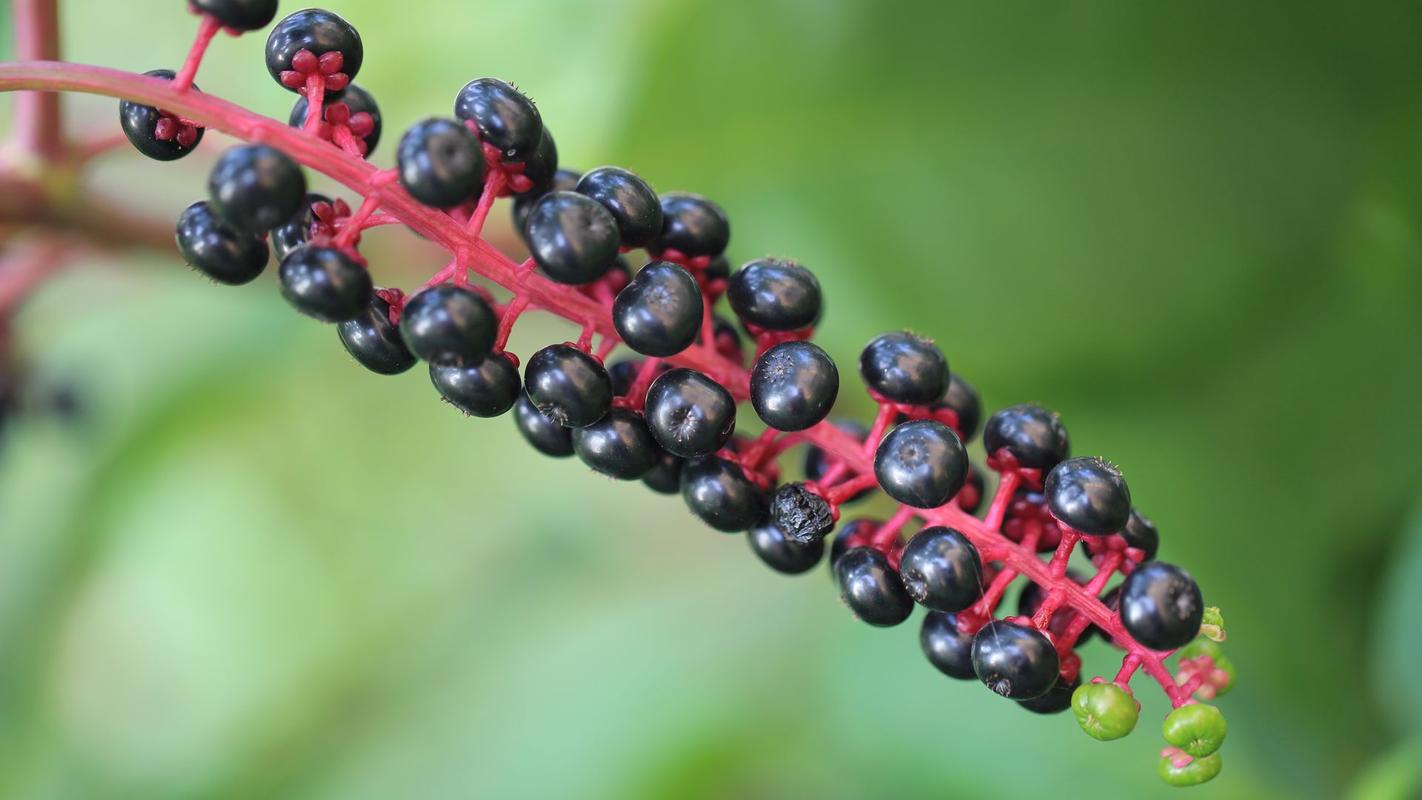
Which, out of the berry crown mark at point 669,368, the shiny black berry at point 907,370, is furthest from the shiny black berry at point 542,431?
the shiny black berry at point 907,370

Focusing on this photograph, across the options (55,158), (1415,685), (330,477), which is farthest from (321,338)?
(1415,685)

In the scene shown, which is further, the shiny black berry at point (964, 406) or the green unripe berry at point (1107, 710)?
the shiny black berry at point (964, 406)

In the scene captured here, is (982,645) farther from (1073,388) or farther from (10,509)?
(10,509)

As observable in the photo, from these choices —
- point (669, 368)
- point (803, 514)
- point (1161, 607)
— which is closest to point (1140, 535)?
point (1161, 607)

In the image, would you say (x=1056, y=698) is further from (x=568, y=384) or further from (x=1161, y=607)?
(x=568, y=384)

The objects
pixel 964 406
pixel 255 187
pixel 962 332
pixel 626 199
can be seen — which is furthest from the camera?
pixel 962 332

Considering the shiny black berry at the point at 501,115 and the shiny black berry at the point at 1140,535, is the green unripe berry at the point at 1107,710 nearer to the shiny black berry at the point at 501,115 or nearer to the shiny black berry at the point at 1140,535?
the shiny black berry at the point at 1140,535
